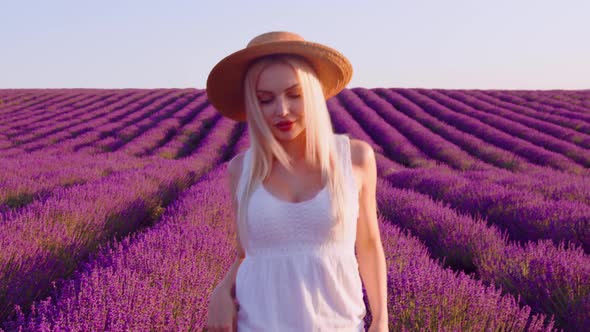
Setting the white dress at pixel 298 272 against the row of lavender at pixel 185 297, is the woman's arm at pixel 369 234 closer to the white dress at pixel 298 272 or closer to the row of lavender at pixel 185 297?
the white dress at pixel 298 272

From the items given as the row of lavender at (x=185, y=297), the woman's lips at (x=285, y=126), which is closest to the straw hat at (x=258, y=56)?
the woman's lips at (x=285, y=126)

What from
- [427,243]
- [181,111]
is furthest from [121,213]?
[181,111]

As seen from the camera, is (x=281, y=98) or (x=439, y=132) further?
(x=439, y=132)

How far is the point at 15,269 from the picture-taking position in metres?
2.80

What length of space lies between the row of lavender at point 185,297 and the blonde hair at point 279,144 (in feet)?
2.73

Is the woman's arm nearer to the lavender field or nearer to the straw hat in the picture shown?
the straw hat

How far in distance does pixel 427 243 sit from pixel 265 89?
326cm

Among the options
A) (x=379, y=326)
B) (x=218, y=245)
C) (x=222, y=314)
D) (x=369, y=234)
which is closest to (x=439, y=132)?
(x=218, y=245)

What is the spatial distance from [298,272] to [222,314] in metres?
0.24

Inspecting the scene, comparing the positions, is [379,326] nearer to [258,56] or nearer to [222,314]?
[222,314]

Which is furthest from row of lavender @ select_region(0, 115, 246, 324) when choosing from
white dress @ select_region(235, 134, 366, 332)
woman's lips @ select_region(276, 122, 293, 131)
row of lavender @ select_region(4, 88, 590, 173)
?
row of lavender @ select_region(4, 88, 590, 173)

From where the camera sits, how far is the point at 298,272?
1197mm

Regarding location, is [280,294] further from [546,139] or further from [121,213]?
[546,139]

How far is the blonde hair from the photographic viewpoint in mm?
1281
